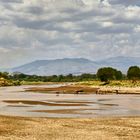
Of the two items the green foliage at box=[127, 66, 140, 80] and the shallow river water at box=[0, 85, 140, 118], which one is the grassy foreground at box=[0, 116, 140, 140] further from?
the green foliage at box=[127, 66, 140, 80]

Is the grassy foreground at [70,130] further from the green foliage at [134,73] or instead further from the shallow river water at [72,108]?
the green foliage at [134,73]

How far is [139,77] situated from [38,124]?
512ft

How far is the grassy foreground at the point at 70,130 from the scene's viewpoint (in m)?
29.8

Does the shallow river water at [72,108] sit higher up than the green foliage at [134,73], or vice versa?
the green foliage at [134,73]

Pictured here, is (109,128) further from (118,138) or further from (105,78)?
(105,78)

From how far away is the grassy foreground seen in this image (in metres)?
29.8

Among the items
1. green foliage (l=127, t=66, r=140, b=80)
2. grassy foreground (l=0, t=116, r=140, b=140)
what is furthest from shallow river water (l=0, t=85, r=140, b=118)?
green foliage (l=127, t=66, r=140, b=80)

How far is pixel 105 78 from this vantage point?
19362 centimetres

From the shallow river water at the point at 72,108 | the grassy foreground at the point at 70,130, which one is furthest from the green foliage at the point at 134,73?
the grassy foreground at the point at 70,130

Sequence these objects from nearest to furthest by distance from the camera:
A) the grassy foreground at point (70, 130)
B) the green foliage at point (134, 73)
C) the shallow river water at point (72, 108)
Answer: the grassy foreground at point (70, 130) → the shallow river water at point (72, 108) → the green foliage at point (134, 73)

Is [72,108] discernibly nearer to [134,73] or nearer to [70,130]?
[70,130]

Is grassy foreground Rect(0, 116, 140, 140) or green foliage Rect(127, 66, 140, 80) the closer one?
grassy foreground Rect(0, 116, 140, 140)

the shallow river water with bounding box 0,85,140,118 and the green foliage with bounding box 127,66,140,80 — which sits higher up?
the green foliage with bounding box 127,66,140,80

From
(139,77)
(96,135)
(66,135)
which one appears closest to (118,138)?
(96,135)
